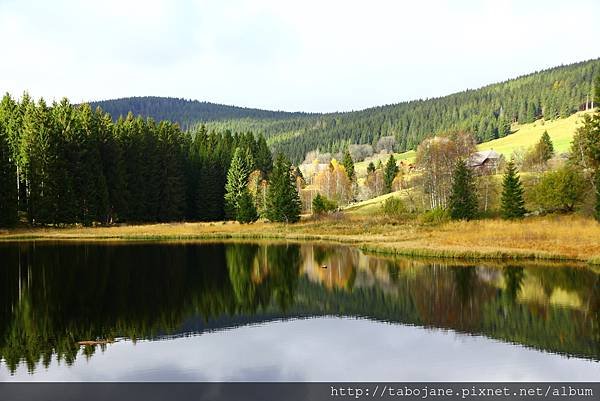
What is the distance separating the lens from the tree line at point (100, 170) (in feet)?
238

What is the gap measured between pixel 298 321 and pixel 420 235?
32.0 metres

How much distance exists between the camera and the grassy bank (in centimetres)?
4238

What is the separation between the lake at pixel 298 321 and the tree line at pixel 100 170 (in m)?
33.2

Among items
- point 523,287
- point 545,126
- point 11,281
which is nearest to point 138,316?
point 11,281

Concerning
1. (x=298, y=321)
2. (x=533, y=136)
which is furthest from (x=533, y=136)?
(x=298, y=321)

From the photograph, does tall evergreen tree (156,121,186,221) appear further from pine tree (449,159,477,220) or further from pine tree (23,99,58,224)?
pine tree (449,159,477,220)

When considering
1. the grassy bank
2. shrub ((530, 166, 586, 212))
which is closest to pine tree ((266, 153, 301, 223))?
the grassy bank

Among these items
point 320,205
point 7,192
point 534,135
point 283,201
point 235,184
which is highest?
point 534,135

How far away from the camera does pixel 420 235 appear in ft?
181

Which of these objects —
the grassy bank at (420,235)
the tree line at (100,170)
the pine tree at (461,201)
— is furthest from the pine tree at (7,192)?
the pine tree at (461,201)

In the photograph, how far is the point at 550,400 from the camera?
48.8 ft

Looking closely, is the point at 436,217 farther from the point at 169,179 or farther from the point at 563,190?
the point at 169,179

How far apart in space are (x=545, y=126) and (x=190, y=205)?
127553 mm

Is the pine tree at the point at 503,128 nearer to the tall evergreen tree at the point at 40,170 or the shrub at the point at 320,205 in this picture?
the shrub at the point at 320,205
